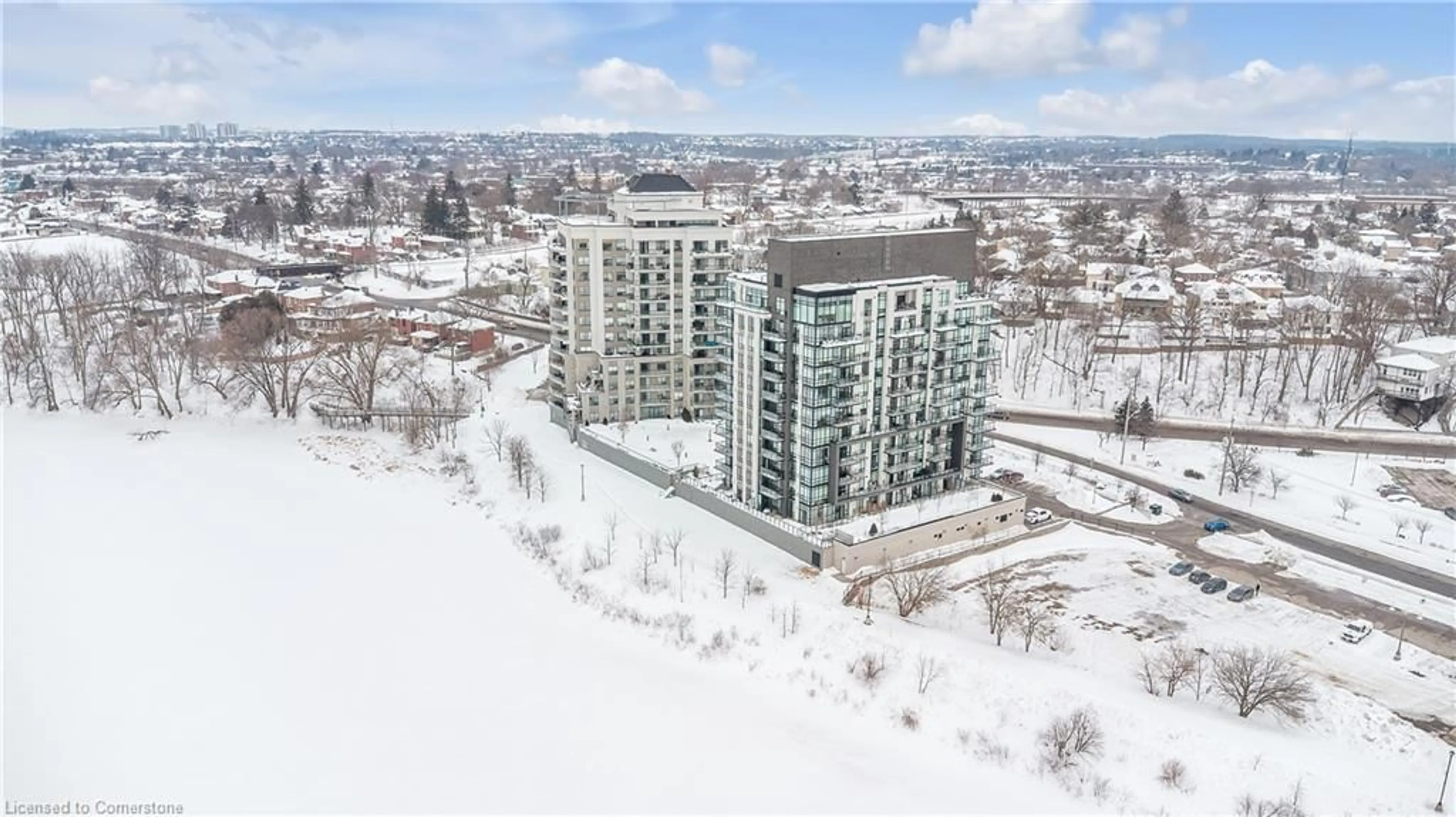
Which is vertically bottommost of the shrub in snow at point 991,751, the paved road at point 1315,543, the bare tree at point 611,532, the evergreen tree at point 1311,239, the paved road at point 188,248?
the shrub in snow at point 991,751

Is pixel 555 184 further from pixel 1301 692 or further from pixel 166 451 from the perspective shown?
pixel 1301 692

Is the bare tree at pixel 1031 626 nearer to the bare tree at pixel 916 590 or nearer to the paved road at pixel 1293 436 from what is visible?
the bare tree at pixel 916 590

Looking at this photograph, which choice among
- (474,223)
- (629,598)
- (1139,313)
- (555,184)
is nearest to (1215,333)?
(1139,313)

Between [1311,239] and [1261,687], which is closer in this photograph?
[1261,687]

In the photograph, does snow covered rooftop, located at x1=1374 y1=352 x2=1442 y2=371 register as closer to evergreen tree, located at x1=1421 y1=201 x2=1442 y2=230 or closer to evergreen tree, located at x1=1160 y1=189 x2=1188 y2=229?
evergreen tree, located at x1=1160 y1=189 x2=1188 y2=229

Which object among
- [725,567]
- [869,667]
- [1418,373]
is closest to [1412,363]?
[1418,373]

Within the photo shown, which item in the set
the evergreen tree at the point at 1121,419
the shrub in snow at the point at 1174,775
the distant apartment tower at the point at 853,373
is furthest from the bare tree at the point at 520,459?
the evergreen tree at the point at 1121,419

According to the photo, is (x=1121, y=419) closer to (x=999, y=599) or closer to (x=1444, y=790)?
(x=999, y=599)
